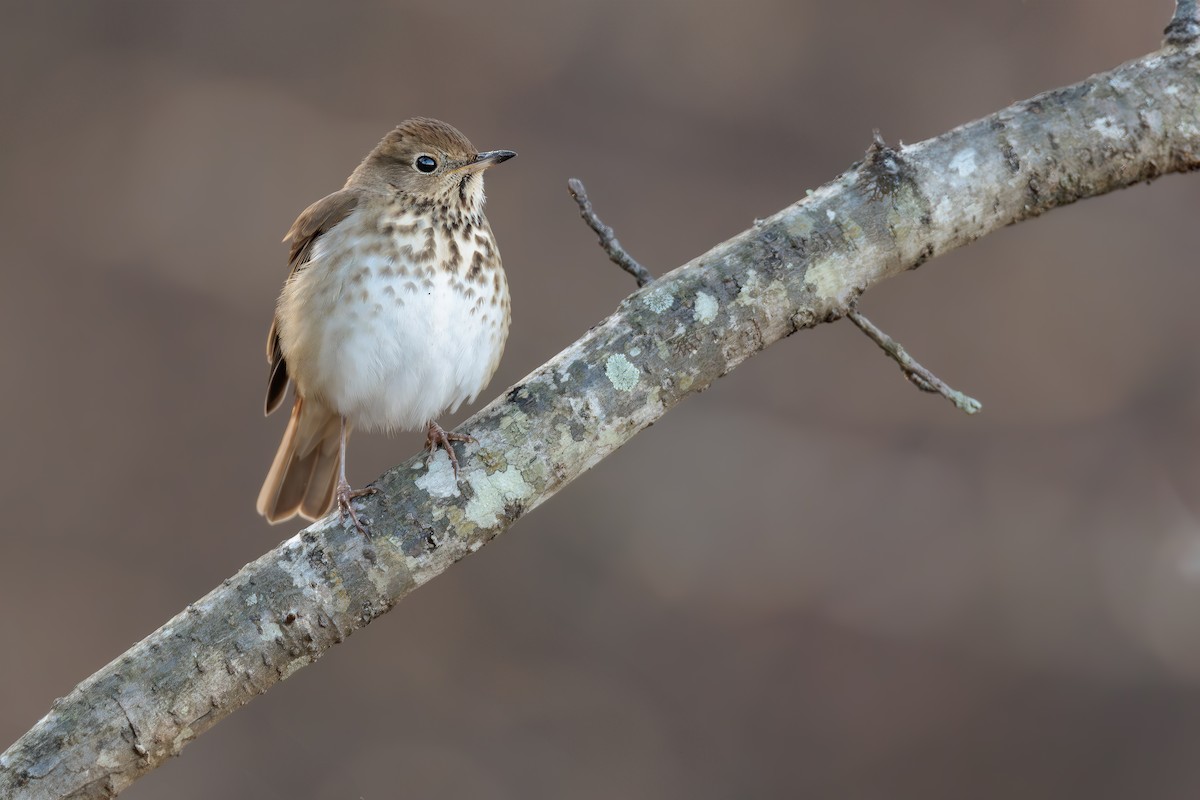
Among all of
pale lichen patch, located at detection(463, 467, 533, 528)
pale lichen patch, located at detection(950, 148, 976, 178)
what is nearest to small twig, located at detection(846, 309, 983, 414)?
pale lichen patch, located at detection(950, 148, 976, 178)

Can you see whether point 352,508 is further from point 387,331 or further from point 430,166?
point 430,166

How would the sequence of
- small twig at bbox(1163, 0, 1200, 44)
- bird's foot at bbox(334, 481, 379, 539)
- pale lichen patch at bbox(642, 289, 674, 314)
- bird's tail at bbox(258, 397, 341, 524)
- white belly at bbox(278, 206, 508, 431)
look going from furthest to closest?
bird's tail at bbox(258, 397, 341, 524)
white belly at bbox(278, 206, 508, 431)
small twig at bbox(1163, 0, 1200, 44)
pale lichen patch at bbox(642, 289, 674, 314)
bird's foot at bbox(334, 481, 379, 539)

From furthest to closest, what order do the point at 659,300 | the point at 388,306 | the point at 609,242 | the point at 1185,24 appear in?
1. the point at 388,306
2. the point at 609,242
3. the point at 1185,24
4. the point at 659,300

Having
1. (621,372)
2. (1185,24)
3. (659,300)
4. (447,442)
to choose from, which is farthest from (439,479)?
(1185,24)

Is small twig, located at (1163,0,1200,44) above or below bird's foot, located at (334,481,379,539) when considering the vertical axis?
above

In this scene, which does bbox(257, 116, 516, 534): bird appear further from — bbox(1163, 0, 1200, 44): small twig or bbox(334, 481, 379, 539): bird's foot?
bbox(1163, 0, 1200, 44): small twig

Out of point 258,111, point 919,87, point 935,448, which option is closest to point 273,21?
point 258,111
